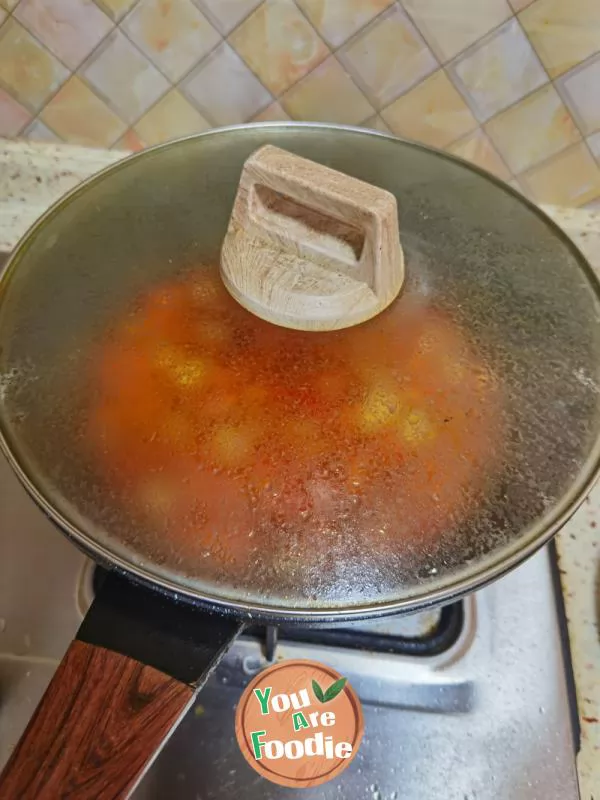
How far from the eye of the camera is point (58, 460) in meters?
0.62

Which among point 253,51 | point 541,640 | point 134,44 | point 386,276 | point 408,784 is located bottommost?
point 541,640

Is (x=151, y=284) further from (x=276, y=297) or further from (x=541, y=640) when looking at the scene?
(x=541, y=640)

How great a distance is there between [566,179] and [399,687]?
3.17ft

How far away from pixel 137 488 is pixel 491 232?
1.68 feet

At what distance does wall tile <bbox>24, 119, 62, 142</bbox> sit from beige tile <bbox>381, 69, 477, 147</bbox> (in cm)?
65

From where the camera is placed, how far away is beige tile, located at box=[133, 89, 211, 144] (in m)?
1.24

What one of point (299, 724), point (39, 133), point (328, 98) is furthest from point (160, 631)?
point (39, 133)

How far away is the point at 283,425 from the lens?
0.62 m

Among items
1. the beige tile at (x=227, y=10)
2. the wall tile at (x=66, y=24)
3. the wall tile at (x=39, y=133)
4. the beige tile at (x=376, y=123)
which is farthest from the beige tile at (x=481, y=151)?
the wall tile at (x=39, y=133)

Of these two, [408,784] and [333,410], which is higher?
[333,410]

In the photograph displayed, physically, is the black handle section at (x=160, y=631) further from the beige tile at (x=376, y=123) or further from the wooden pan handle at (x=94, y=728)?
the beige tile at (x=376, y=123)

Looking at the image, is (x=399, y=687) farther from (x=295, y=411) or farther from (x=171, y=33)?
(x=171, y=33)

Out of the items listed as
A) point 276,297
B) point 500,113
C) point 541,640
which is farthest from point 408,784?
point 500,113

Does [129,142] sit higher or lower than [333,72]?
higher
